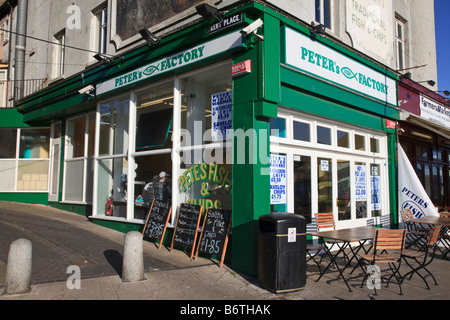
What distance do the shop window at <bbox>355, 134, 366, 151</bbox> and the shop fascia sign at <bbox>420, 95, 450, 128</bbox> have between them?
3428 mm

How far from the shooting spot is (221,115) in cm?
730

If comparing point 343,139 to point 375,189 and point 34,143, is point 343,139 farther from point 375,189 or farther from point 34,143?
point 34,143

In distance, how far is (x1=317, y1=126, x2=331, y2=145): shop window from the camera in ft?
27.4

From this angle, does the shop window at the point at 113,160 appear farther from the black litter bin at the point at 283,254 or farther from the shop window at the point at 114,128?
the black litter bin at the point at 283,254

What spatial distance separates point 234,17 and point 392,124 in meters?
6.37

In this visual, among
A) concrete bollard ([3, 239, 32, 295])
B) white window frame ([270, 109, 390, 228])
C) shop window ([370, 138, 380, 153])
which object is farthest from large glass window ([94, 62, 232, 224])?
shop window ([370, 138, 380, 153])

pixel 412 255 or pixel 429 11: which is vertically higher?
pixel 429 11

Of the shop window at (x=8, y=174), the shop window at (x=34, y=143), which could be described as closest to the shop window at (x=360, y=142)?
the shop window at (x=34, y=143)

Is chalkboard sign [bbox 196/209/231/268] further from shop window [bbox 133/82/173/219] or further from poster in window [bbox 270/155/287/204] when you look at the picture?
shop window [bbox 133/82/173/219]

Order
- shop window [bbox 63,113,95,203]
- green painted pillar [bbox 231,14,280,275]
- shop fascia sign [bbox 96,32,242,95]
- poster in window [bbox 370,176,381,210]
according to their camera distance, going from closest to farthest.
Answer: green painted pillar [bbox 231,14,280,275] < shop fascia sign [bbox 96,32,242,95] < poster in window [bbox 370,176,381,210] < shop window [bbox 63,113,95,203]

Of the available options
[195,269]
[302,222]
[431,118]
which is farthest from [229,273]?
[431,118]
